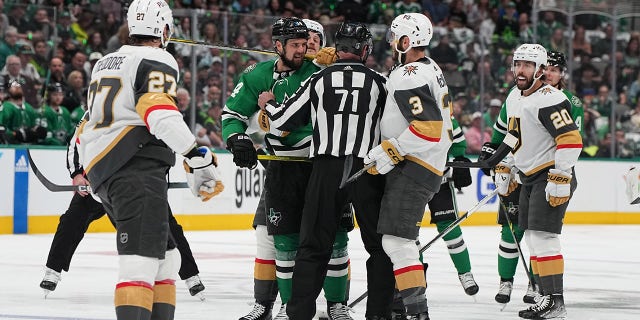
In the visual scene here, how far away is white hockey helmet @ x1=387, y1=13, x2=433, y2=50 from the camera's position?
537cm

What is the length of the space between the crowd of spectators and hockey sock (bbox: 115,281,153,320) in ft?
23.8

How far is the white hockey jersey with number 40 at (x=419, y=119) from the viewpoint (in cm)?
511

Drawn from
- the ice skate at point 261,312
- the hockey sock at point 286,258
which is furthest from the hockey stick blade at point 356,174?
the ice skate at point 261,312

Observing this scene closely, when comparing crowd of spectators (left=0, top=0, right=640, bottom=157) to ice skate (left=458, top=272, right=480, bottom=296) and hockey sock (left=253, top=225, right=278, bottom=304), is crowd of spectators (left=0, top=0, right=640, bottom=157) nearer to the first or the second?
ice skate (left=458, top=272, right=480, bottom=296)

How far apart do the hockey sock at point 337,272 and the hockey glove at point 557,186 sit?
1137mm

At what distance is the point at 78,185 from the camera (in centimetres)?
654

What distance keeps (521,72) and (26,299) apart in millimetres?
2969

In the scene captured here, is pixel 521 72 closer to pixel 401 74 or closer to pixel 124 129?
pixel 401 74

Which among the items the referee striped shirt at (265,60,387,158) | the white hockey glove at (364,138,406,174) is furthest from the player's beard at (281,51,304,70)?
the white hockey glove at (364,138,406,174)

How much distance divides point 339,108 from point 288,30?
0.53 metres

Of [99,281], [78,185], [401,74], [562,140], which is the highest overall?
[401,74]

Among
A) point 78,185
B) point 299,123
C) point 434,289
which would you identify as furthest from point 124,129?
point 434,289

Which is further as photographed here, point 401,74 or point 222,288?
point 222,288

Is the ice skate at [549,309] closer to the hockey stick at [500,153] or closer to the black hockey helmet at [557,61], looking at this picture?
the hockey stick at [500,153]
